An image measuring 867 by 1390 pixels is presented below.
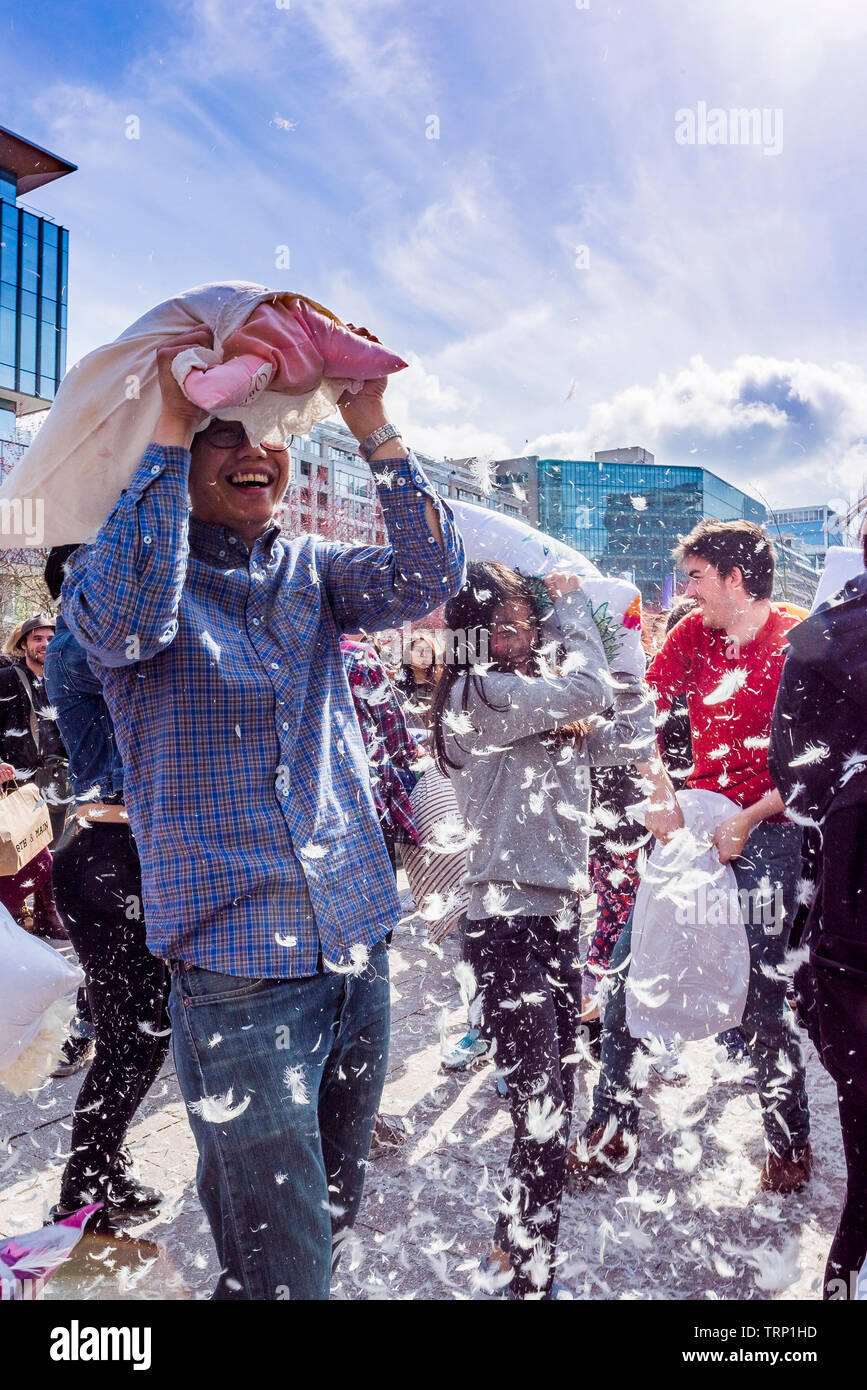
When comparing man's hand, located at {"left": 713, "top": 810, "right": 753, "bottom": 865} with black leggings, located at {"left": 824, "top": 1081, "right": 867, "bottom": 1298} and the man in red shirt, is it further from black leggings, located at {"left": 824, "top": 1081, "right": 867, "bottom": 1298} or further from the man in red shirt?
black leggings, located at {"left": 824, "top": 1081, "right": 867, "bottom": 1298}

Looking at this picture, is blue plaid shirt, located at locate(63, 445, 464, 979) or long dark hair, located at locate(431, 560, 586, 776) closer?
blue plaid shirt, located at locate(63, 445, 464, 979)

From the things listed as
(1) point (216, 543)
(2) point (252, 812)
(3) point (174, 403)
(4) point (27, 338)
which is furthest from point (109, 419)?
(4) point (27, 338)

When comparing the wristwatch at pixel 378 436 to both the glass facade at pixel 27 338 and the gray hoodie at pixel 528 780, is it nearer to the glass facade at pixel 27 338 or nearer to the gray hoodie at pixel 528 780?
the gray hoodie at pixel 528 780

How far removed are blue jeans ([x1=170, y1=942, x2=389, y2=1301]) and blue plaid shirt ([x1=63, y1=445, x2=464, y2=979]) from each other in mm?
54

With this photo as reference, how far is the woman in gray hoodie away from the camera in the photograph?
1868 millimetres

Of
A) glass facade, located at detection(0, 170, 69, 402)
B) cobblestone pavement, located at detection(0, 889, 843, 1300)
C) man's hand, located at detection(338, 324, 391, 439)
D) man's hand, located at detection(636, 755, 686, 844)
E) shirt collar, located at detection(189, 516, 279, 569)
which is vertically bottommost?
cobblestone pavement, located at detection(0, 889, 843, 1300)

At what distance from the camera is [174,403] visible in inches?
51.0

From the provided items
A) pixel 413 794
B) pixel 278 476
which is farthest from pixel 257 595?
pixel 413 794

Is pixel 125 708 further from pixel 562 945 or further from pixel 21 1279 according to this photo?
pixel 562 945

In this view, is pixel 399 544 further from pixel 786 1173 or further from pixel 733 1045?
pixel 733 1045

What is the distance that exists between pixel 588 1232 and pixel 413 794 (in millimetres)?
1238

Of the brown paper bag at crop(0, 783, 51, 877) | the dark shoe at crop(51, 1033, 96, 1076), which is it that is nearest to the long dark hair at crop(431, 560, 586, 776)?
the brown paper bag at crop(0, 783, 51, 877)

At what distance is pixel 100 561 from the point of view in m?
1.24

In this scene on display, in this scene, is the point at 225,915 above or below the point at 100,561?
below
